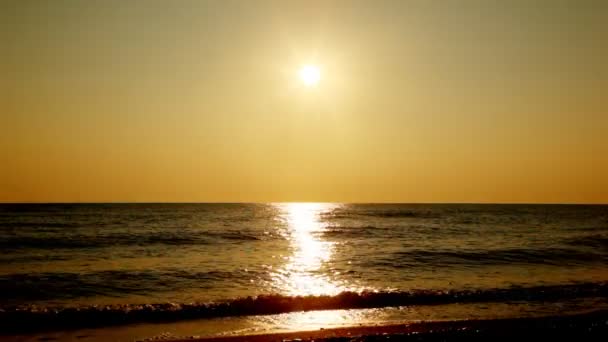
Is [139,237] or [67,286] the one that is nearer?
[67,286]

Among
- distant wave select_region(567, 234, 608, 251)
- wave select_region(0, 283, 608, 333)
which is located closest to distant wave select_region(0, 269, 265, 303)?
wave select_region(0, 283, 608, 333)

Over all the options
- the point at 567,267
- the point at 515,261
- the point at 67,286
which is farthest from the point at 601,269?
the point at 67,286

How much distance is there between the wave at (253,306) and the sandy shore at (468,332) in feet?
12.6

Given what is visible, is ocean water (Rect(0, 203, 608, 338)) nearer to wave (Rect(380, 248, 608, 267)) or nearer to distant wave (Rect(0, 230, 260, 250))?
wave (Rect(380, 248, 608, 267))

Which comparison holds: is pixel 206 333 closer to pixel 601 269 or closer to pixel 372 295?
pixel 372 295

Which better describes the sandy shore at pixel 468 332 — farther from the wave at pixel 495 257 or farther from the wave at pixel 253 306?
the wave at pixel 495 257

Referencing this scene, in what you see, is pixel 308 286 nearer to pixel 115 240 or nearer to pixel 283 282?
pixel 283 282

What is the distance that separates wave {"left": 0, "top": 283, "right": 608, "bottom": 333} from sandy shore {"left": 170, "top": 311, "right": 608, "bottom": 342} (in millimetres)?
3828

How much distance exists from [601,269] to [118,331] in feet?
82.8

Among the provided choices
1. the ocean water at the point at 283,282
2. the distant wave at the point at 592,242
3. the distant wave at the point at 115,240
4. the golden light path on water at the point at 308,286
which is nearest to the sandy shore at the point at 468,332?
the golden light path on water at the point at 308,286

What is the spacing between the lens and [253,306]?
15.7 m

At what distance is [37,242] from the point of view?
117ft

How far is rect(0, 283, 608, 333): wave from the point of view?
13.9 m

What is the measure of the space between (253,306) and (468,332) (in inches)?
293
